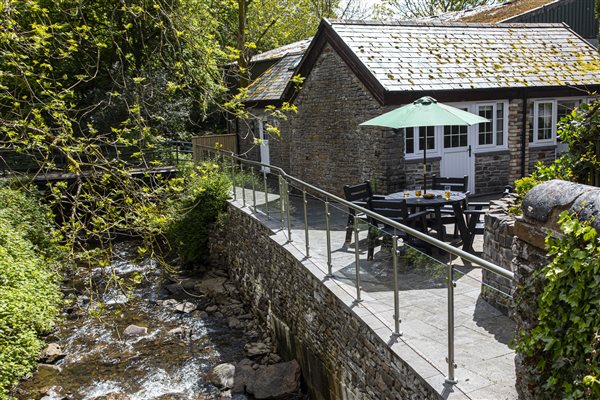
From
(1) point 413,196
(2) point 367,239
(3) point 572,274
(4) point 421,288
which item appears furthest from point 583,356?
(1) point 413,196

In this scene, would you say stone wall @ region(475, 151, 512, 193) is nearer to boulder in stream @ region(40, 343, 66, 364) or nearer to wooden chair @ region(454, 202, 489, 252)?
wooden chair @ region(454, 202, 489, 252)

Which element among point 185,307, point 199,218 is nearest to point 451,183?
point 185,307

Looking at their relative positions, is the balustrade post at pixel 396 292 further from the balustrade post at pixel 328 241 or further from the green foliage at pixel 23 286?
the green foliage at pixel 23 286

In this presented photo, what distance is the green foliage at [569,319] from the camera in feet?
10.2

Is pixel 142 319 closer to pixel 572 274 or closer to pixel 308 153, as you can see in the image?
pixel 308 153

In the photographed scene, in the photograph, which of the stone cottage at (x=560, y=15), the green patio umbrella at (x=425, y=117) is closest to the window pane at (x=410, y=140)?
the green patio umbrella at (x=425, y=117)

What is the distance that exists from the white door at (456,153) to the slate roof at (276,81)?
651cm

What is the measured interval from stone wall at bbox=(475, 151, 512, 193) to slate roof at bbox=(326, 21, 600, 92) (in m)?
2.06

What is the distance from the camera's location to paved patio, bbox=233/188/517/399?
4711 mm

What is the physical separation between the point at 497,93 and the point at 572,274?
12.1m

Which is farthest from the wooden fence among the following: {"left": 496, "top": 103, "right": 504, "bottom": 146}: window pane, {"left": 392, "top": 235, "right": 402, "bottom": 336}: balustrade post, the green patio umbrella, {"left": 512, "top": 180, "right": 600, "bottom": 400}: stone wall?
{"left": 512, "top": 180, "right": 600, "bottom": 400}: stone wall

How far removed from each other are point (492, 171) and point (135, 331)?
10395 mm

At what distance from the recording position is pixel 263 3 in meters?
27.2

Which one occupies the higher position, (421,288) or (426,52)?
(426,52)
